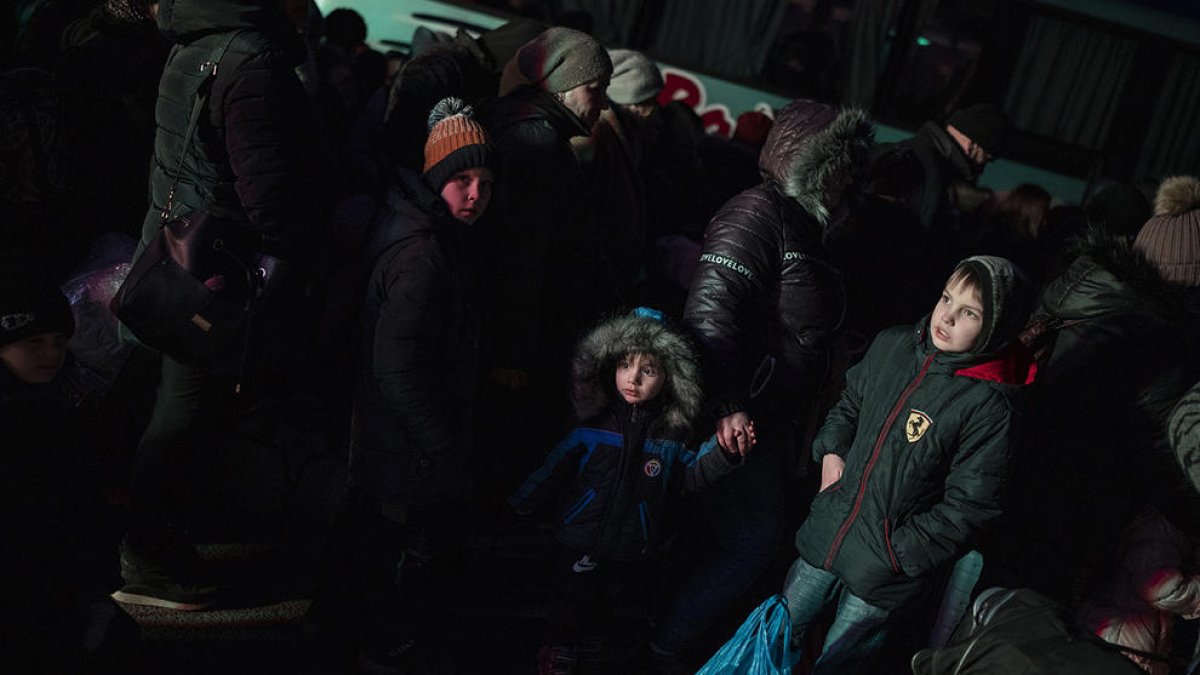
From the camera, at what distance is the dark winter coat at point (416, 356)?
3443 millimetres

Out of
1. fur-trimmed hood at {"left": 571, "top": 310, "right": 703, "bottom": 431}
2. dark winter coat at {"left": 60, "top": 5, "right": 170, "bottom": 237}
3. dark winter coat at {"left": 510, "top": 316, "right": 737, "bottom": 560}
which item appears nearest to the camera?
fur-trimmed hood at {"left": 571, "top": 310, "right": 703, "bottom": 431}

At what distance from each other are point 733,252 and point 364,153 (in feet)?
7.10

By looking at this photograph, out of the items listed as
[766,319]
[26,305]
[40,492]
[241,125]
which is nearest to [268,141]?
[241,125]

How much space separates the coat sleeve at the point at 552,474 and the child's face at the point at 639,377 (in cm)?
26

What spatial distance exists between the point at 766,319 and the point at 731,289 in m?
0.24

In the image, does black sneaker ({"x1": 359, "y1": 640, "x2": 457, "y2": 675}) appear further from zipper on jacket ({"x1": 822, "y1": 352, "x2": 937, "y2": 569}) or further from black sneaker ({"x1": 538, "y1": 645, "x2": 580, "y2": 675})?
zipper on jacket ({"x1": 822, "y1": 352, "x2": 937, "y2": 569})

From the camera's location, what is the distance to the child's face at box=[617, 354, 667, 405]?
3.74 m

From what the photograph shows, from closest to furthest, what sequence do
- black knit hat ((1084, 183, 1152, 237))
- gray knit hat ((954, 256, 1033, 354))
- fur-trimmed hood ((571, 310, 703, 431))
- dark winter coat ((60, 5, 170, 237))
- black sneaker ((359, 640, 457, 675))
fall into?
gray knit hat ((954, 256, 1033, 354)) < fur-trimmed hood ((571, 310, 703, 431)) < black sneaker ((359, 640, 457, 675)) < dark winter coat ((60, 5, 170, 237)) < black knit hat ((1084, 183, 1152, 237))

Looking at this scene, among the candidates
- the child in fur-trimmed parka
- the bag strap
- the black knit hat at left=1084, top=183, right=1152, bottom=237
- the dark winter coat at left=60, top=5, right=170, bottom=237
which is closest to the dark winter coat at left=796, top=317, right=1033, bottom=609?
the child in fur-trimmed parka

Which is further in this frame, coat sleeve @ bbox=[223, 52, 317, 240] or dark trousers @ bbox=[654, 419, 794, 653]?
dark trousers @ bbox=[654, 419, 794, 653]

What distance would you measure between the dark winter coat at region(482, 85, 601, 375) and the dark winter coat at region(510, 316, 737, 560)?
0.42 meters

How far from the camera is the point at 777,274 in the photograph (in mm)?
3785

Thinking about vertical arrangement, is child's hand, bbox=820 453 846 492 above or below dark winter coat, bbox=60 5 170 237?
below

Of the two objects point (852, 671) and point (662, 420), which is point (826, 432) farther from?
point (852, 671)
